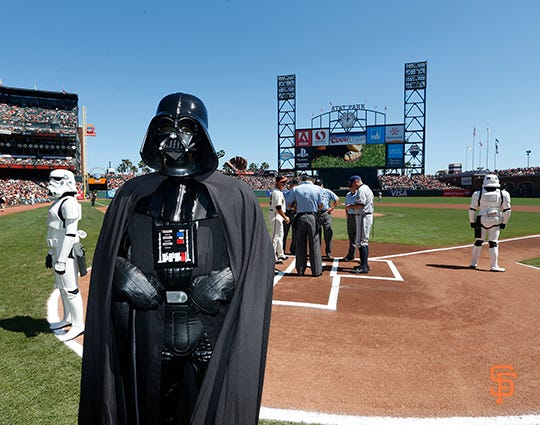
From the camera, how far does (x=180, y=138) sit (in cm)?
204

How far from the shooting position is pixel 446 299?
6.29 m

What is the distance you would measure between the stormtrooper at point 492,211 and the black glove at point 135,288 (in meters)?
8.52

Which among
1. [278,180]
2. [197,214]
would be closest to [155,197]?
[197,214]

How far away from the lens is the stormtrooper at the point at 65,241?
4582 mm

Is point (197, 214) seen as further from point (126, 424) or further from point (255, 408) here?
point (126, 424)

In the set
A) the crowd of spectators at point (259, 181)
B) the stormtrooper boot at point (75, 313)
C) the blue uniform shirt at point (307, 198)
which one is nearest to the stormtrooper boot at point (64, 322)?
the stormtrooper boot at point (75, 313)

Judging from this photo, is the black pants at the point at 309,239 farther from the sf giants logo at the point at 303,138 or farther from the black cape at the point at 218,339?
the sf giants logo at the point at 303,138

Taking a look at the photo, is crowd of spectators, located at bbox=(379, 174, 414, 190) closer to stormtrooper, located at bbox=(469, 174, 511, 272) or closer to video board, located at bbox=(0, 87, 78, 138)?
video board, located at bbox=(0, 87, 78, 138)

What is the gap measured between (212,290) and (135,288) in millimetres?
424

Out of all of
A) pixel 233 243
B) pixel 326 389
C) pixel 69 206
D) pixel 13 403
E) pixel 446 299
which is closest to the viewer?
pixel 233 243

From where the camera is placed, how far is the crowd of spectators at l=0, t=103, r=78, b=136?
2178 inches

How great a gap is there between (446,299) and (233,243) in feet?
18.6

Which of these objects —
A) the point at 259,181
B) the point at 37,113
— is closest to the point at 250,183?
the point at 259,181

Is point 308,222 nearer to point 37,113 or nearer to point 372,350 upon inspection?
point 372,350
